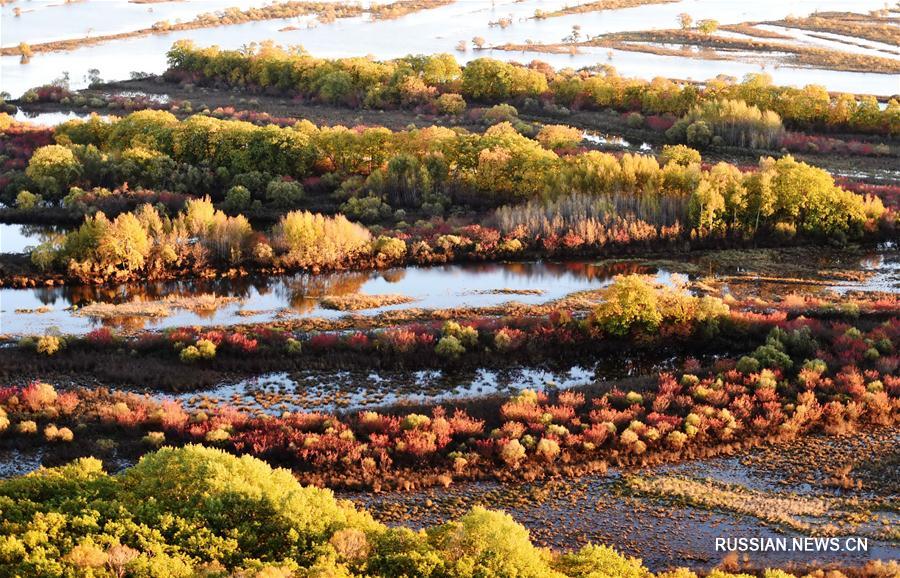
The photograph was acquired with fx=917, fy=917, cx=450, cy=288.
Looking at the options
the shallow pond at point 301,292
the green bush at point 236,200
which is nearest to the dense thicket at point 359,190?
the green bush at point 236,200

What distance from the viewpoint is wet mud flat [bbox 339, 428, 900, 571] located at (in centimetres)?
2164

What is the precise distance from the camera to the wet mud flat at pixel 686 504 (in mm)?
21641

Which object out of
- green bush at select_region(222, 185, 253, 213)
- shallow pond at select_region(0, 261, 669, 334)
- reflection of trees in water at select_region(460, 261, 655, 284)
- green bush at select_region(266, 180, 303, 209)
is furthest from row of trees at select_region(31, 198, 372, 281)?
green bush at select_region(266, 180, 303, 209)

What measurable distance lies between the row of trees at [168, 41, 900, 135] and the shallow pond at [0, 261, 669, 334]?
94.8ft

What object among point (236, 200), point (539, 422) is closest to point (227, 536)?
point (539, 422)

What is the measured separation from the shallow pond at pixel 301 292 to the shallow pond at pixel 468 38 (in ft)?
169

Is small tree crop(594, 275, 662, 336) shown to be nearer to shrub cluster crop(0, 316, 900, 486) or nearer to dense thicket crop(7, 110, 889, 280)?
shrub cluster crop(0, 316, 900, 486)

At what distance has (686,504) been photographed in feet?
76.9

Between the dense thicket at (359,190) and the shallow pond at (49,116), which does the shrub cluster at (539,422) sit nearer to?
the dense thicket at (359,190)

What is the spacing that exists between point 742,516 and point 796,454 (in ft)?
12.9

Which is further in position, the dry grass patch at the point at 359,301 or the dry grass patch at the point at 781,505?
the dry grass patch at the point at 359,301

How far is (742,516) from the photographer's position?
22922 mm

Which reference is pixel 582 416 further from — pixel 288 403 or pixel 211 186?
pixel 211 186

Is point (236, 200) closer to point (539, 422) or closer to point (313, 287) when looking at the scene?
point (313, 287)
